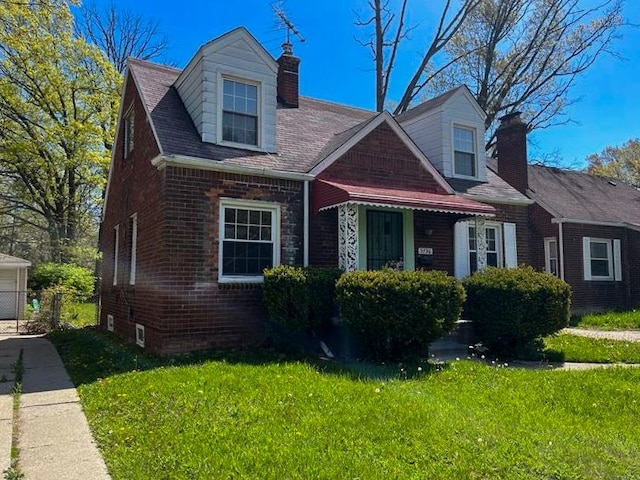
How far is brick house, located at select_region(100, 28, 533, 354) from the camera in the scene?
8.98 m

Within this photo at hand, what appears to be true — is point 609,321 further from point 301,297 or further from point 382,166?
point 301,297

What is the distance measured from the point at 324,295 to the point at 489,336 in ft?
10.5

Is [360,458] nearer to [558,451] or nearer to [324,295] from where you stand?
[558,451]

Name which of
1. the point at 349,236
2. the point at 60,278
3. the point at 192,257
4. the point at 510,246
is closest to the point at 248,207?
the point at 192,257

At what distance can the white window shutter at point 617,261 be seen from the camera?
17.9m

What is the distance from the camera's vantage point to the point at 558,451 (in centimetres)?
410

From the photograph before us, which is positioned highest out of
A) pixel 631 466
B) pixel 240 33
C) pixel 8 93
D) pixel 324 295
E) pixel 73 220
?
pixel 8 93

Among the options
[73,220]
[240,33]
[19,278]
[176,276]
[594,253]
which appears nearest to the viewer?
[176,276]

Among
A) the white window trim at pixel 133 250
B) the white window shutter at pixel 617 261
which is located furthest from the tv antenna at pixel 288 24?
the white window shutter at pixel 617 261

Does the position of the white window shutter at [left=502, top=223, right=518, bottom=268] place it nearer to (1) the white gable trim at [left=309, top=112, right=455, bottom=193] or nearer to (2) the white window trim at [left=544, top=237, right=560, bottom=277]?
(1) the white gable trim at [left=309, top=112, right=455, bottom=193]

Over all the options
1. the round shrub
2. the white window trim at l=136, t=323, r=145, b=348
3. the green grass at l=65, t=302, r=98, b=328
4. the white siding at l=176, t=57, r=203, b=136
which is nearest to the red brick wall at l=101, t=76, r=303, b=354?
the white window trim at l=136, t=323, r=145, b=348

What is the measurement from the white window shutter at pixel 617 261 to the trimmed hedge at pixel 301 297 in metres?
13.6

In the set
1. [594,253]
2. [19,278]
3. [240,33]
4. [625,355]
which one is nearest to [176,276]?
[240,33]

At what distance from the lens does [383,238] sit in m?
11.1
